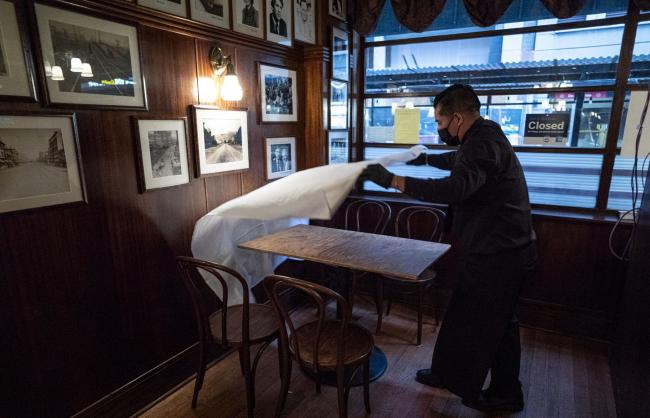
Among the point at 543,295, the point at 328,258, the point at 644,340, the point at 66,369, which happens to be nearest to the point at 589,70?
the point at 543,295

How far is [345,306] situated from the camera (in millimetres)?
1564

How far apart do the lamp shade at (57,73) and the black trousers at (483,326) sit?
204cm

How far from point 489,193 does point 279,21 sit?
187cm

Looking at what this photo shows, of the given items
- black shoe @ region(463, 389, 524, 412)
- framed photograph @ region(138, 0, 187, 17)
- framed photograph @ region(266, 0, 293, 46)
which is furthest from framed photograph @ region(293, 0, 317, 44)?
black shoe @ region(463, 389, 524, 412)

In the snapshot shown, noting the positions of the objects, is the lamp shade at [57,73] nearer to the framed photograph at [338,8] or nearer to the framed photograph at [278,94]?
the framed photograph at [278,94]

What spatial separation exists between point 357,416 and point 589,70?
2.83 m

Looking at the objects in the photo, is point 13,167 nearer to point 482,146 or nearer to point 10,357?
point 10,357

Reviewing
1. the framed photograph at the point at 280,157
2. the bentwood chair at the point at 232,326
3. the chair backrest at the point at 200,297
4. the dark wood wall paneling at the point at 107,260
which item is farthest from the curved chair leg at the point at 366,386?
the framed photograph at the point at 280,157

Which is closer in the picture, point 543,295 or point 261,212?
point 261,212

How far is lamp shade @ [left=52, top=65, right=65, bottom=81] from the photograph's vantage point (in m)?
1.56

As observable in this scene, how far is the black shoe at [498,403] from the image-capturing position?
205cm

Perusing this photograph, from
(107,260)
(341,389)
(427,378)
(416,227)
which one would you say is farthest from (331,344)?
(416,227)

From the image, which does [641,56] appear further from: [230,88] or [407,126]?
[230,88]

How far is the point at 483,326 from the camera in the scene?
1.91 metres
